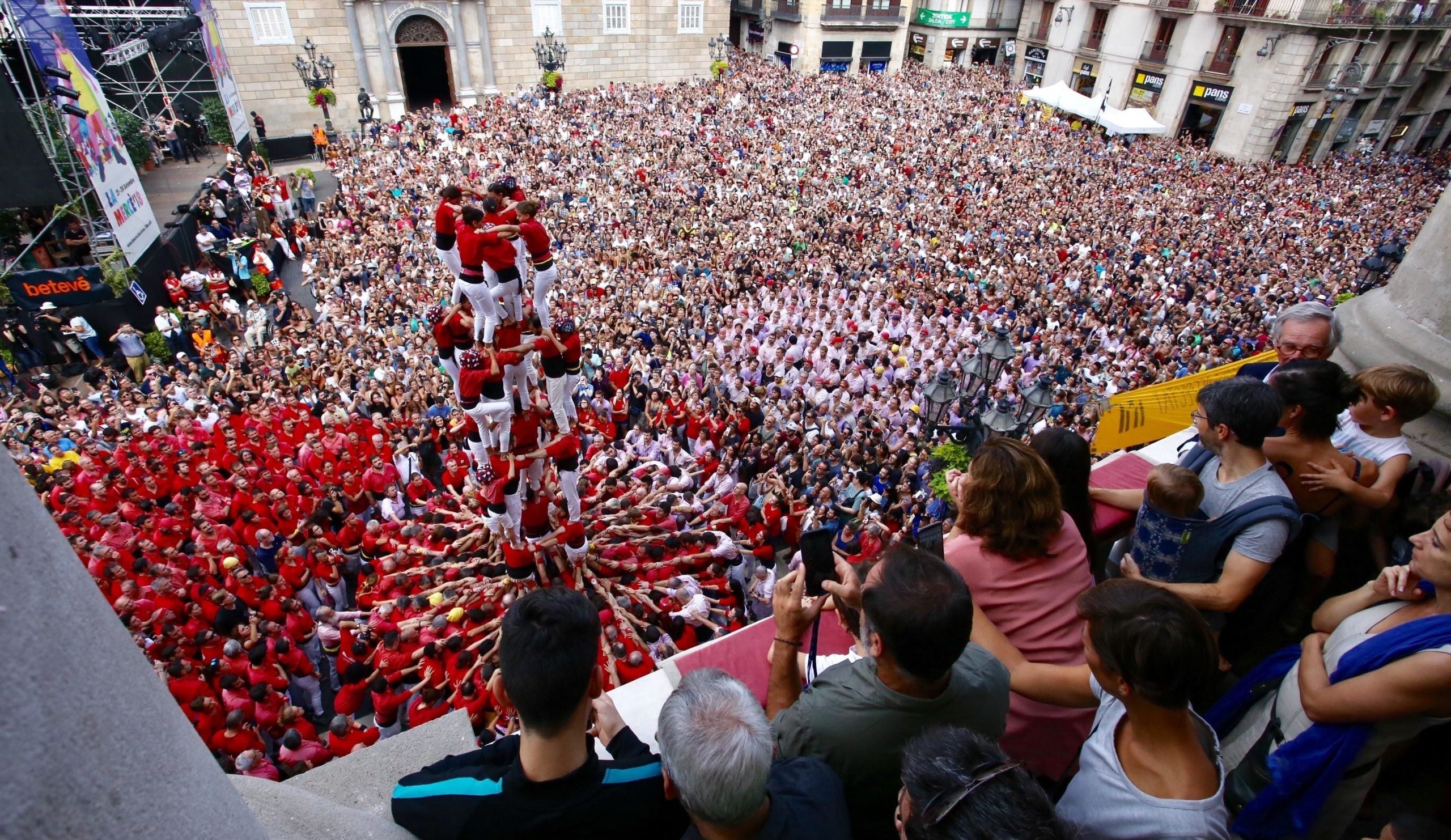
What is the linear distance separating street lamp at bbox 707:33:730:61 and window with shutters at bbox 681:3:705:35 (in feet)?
2.57

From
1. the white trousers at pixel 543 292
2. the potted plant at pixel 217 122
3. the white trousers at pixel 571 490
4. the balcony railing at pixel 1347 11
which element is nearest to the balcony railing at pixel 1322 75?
the balcony railing at pixel 1347 11

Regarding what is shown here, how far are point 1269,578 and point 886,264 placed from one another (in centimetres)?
1468

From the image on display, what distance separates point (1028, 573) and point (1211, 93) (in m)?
39.0

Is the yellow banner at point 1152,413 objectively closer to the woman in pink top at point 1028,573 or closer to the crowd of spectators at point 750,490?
the crowd of spectators at point 750,490

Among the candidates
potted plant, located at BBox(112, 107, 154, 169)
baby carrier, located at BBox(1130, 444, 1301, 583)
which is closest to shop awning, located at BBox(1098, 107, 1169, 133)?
baby carrier, located at BBox(1130, 444, 1301, 583)

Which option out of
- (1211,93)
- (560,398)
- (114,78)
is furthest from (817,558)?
(1211,93)

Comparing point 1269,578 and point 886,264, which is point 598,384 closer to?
point 886,264

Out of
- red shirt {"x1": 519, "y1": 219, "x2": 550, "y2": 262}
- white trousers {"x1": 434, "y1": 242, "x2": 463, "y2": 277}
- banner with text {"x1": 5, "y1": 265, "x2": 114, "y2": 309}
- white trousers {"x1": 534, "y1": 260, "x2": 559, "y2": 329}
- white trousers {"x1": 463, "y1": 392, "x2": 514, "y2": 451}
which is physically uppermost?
red shirt {"x1": 519, "y1": 219, "x2": 550, "y2": 262}

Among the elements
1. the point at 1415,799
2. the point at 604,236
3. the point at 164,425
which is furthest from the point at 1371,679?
the point at 604,236

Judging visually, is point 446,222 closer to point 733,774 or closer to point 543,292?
point 543,292

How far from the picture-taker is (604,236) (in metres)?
18.9

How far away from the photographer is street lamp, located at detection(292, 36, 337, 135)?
30406mm

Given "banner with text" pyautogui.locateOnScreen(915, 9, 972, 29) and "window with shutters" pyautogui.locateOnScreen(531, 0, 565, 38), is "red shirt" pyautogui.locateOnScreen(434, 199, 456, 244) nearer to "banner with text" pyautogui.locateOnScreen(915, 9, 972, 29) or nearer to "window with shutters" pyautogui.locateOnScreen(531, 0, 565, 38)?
"window with shutters" pyautogui.locateOnScreen(531, 0, 565, 38)

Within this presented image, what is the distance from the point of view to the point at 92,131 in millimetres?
15391
